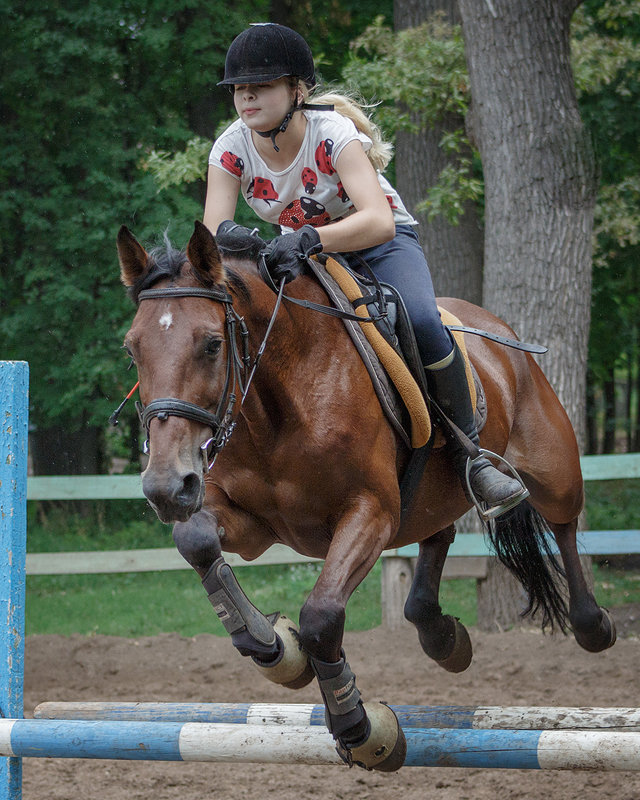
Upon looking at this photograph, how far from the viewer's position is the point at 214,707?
3.60 metres

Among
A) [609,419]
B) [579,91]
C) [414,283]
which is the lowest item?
[609,419]

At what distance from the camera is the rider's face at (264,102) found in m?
3.37

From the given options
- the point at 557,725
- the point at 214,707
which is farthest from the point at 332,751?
the point at 557,725

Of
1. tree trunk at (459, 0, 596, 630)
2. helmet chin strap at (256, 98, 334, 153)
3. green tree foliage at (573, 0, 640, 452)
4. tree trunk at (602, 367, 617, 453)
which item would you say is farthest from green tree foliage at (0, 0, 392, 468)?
tree trunk at (602, 367, 617, 453)

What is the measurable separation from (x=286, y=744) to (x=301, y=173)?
1.97 meters

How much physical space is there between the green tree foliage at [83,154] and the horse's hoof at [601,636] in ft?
23.0

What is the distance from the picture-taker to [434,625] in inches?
174

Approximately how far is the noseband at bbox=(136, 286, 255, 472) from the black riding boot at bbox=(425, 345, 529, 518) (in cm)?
99

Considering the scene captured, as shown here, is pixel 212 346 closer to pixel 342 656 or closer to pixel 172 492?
pixel 172 492

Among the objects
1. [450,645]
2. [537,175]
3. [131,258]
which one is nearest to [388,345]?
[131,258]

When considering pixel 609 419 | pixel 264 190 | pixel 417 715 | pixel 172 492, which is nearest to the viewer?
pixel 172 492

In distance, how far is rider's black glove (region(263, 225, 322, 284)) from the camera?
3145mm

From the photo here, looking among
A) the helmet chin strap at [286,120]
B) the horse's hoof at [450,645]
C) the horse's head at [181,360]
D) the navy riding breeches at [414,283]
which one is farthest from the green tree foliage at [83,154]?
the horse's head at [181,360]

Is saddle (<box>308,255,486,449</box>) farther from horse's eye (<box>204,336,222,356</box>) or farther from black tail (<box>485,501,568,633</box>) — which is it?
black tail (<box>485,501,568,633</box>)
